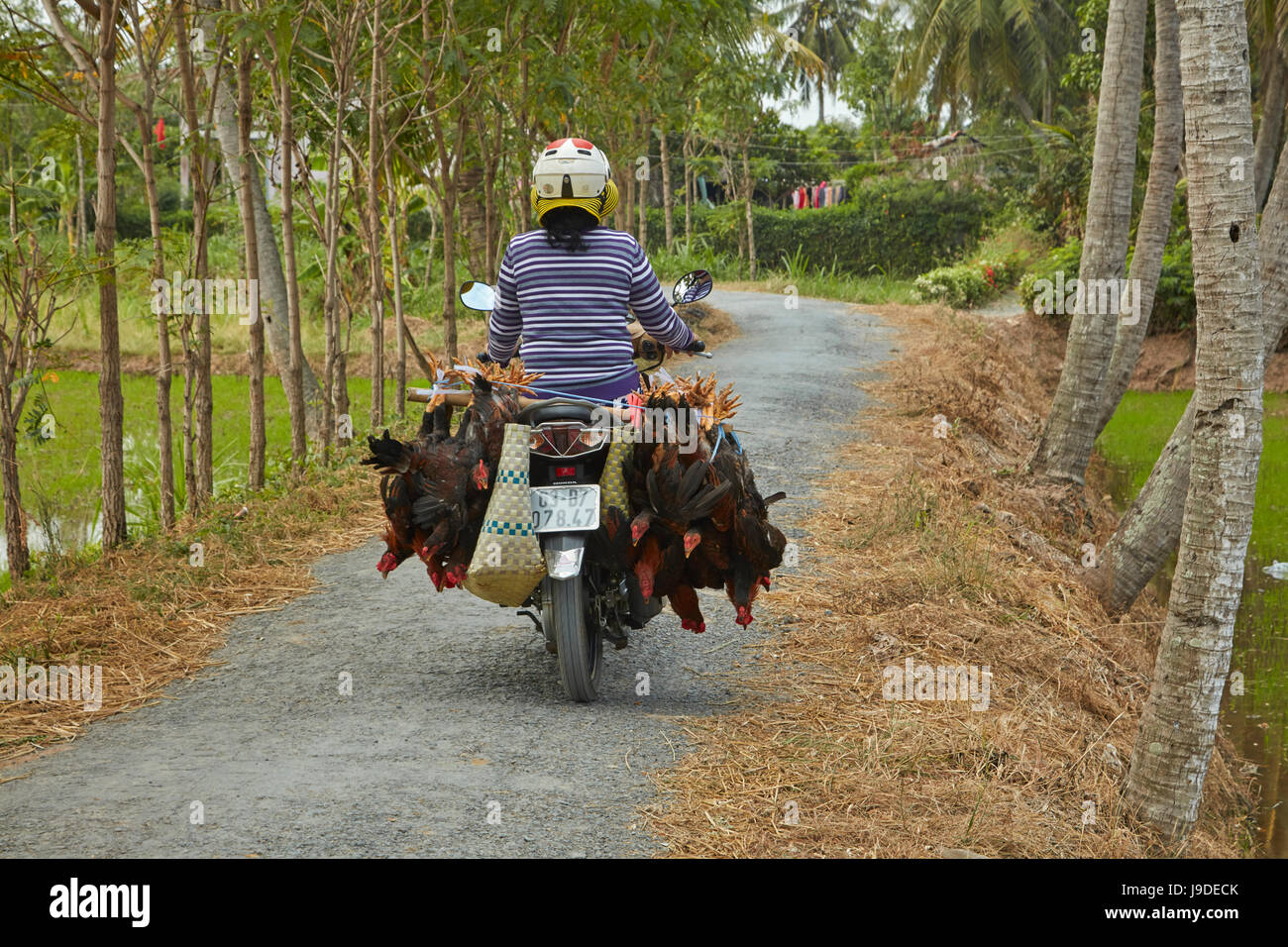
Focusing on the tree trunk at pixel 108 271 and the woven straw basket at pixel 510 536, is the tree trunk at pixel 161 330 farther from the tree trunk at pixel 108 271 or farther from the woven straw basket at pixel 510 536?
the woven straw basket at pixel 510 536

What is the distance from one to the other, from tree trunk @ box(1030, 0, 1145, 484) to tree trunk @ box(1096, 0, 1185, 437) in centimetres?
20

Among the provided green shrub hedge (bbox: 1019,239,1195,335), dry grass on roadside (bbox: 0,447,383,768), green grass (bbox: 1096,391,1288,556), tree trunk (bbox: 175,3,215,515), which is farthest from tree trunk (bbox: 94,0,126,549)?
green shrub hedge (bbox: 1019,239,1195,335)

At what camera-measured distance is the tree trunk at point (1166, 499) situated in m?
8.20

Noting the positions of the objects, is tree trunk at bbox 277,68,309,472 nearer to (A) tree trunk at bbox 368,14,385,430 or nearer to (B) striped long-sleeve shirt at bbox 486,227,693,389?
(A) tree trunk at bbox 368,14,385,430

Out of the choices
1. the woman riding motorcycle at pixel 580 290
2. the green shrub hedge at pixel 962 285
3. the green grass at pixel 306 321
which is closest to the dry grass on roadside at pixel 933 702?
the woman riding motorcycle at pixel 580 290

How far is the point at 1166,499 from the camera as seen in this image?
8320 mm

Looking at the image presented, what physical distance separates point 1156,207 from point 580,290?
7333 millimetres

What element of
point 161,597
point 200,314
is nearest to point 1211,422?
point 161,597

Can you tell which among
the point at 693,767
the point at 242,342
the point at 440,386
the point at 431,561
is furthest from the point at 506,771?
the point at 242,342

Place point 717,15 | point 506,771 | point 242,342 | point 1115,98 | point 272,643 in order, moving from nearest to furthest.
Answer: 1. point 506,771
2. point 272,643
3. point 1115,98
4. point 717,15
5. point 242,342

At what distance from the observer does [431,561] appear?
488cm

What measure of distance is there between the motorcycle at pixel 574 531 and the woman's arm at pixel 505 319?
5 centimetres
